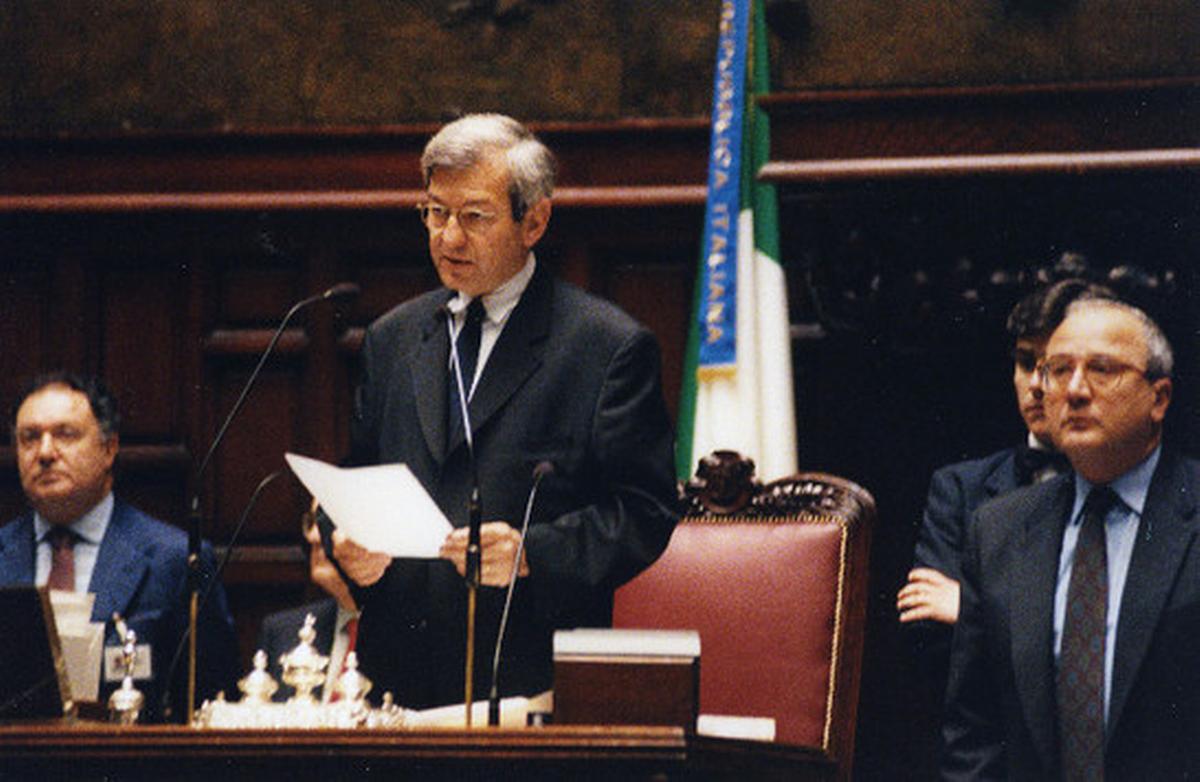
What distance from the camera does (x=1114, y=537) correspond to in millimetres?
3564

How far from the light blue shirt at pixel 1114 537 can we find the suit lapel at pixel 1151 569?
2 cm

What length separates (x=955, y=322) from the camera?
A: 5.08m

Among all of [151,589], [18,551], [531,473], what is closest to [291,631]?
[151,589]

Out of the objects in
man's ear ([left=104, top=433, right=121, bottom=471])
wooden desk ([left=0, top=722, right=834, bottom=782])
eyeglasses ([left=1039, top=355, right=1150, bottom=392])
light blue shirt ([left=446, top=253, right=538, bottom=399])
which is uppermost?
light blue shirt ([left=446, top=253, right=538, bottom=399])

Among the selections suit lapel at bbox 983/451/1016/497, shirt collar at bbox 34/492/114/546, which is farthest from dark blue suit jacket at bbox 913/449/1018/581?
shirt collar at bbox 34/492/114/546

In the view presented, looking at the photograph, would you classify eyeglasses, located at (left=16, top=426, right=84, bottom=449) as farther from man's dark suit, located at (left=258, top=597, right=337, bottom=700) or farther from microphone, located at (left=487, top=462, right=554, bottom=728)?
microphone, located at (left=487, top=462, right=554, bottom=728)

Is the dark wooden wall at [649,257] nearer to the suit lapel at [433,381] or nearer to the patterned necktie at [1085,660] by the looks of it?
the patterned necktie at [1085,660]

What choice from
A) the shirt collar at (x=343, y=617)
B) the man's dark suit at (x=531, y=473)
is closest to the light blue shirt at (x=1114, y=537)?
the man's dark suit at (x=531, y=473)

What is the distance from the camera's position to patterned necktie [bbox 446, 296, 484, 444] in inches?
127

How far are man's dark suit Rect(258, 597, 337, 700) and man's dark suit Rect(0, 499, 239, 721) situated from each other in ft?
0.28

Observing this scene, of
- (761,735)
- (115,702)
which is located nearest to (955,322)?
(761,735)

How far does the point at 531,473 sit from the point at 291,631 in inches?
56.1

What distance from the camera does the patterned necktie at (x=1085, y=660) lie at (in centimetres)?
337

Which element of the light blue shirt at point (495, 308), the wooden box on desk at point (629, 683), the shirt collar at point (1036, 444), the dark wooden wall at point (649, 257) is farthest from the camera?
the dark wooden wall at point (649, 257)
